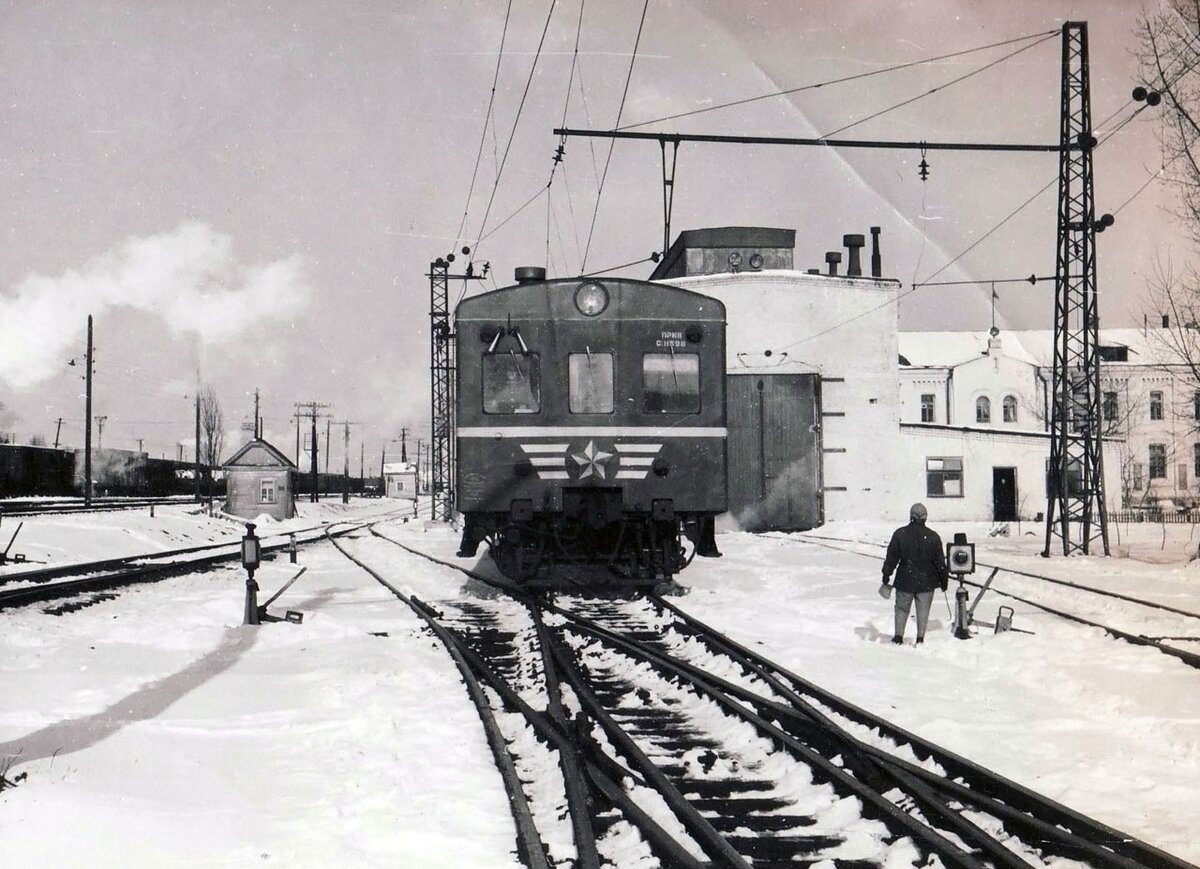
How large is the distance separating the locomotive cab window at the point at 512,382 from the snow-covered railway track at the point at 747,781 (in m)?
4.51

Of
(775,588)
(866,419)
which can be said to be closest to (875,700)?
(775,588)

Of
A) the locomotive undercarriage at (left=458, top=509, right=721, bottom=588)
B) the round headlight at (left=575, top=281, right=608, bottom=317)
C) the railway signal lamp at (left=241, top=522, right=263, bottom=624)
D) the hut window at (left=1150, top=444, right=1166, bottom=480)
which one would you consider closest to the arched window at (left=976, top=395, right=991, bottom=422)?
the hut window at (left=1150, top=444, right=1166, bottom=480)

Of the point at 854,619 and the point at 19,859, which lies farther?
the point at 854,619

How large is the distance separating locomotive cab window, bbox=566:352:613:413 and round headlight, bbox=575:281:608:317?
0.53m

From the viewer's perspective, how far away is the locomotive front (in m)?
12.5

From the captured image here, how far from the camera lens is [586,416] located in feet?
41.4

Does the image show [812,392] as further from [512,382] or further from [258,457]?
[258,457]

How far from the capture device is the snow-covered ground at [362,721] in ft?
15.1

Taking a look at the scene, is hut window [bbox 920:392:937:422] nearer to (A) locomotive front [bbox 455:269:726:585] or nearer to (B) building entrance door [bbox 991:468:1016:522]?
(B) building entrance door [bbox 991:468:1016:522]

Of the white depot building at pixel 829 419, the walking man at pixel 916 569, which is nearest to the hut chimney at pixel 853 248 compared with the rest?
the white depot building at pixel 829 419

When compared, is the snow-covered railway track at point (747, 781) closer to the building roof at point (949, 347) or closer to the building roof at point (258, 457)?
the building roof at point (258, 457)

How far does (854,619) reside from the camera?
38.3 ft

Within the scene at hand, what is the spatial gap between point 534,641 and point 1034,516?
2635cm

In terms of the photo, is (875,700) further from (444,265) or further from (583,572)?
(444,265)
